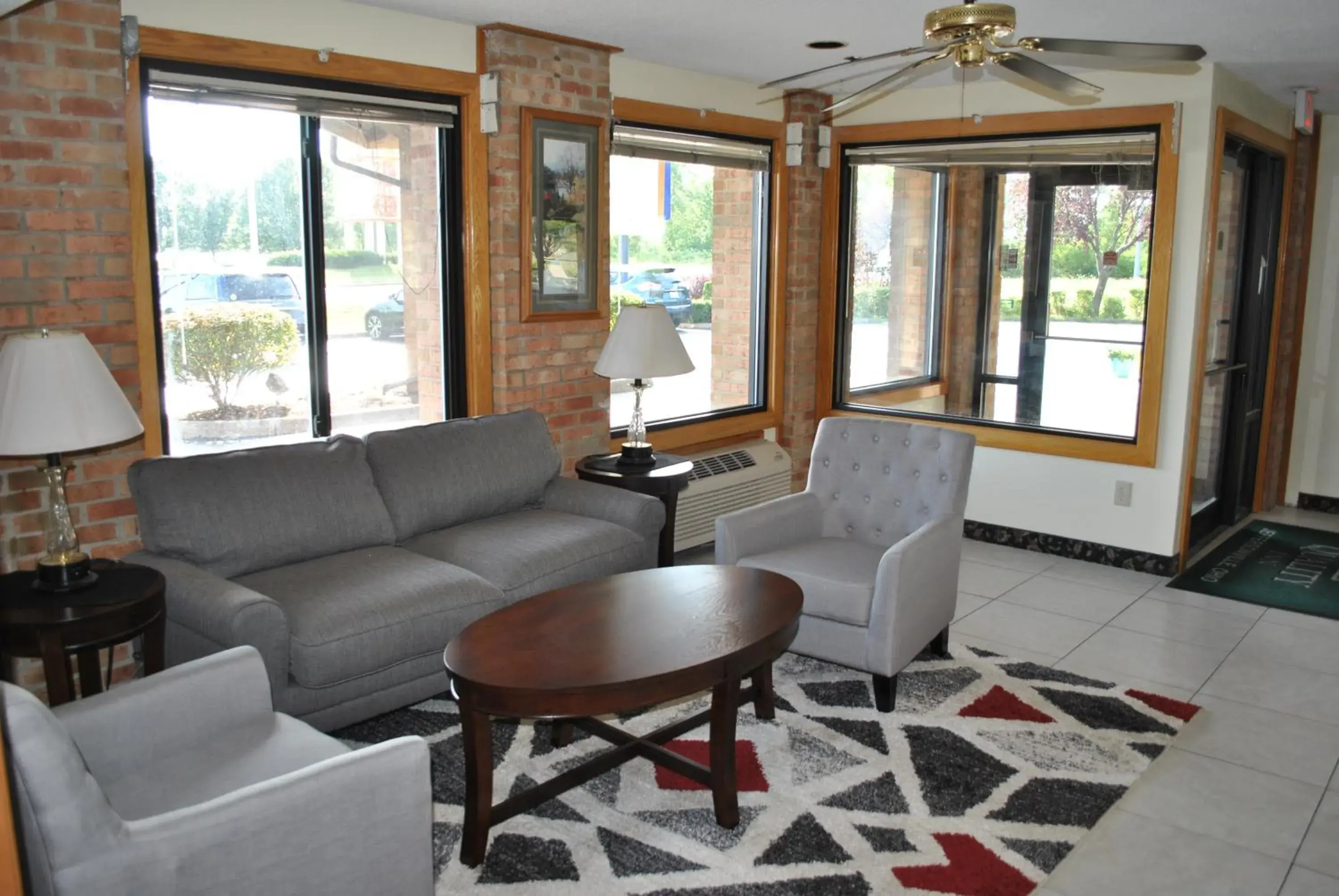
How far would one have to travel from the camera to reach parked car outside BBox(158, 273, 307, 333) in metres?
3.74

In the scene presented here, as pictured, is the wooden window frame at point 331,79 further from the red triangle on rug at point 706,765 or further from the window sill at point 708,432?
→ the red triangle on rug at point 706,765

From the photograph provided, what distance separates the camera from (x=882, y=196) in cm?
628

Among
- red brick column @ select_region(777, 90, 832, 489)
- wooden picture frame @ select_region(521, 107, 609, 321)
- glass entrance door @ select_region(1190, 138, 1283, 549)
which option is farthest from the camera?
red brick column @ select_region(777, 90, 832, 489)

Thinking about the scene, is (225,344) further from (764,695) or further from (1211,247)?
(1211,247)

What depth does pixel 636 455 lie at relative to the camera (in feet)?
15.3

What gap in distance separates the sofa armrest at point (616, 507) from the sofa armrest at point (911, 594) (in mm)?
994

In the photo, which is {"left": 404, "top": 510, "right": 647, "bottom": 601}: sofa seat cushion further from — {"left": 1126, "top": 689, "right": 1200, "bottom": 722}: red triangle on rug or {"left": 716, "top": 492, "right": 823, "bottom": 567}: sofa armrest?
{"left": 1126, "top": 689, "right": 1200, "bottom": 722}: red triangle on rug

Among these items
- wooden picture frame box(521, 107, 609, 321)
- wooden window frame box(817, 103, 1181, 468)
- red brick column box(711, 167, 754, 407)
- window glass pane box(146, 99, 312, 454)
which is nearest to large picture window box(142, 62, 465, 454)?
window glass pane box(146, 99, 312, 454)

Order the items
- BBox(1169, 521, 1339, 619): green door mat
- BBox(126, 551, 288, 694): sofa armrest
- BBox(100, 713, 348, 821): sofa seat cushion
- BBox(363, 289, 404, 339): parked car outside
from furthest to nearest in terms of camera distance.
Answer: BBox(1169, 521, 1339, 619): green door mat < BBox(363, 289, 404, 339): parked car outside < BBox(126, 551, 288, 694): sofa armrest < BBox(100, 713, 348, 821): sofa seat cushion

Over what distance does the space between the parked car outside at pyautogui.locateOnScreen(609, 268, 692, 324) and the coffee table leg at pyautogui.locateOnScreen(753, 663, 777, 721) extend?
246 centimetres

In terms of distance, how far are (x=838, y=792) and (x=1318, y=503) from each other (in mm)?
5161

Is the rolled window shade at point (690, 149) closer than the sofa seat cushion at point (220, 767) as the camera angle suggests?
No

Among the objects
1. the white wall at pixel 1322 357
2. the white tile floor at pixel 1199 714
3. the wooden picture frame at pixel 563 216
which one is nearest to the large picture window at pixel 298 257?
the wooden picture frame at pixel 563 216

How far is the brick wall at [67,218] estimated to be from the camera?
3.18 m
